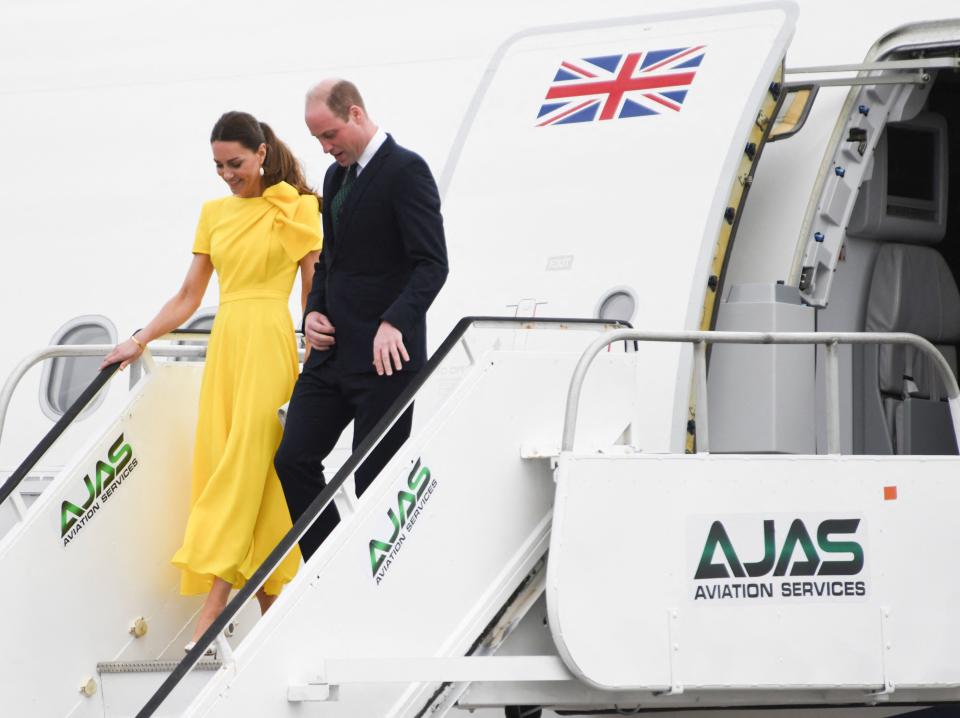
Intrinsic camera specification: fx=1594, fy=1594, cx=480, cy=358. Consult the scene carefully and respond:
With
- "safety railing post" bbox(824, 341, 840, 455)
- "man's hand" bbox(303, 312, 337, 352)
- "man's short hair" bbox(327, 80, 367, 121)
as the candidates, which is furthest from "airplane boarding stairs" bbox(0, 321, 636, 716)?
"man's short hair" bbox(327, 80, 367, 121)

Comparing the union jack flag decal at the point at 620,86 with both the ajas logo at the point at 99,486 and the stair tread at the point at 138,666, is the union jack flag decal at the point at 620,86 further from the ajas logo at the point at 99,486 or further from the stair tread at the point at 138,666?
the stair tread at the point at 138,666

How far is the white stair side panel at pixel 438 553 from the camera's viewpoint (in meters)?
4.65

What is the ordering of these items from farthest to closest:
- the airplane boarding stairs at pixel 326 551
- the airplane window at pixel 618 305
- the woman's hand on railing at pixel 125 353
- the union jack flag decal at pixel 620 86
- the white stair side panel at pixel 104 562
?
the union jack flag decal at pixel 620 86 → the airplane window at pixel 618 305 → the woman's hand on railing at pixel 125 353 → the white stair side panel at pixel 104 562 → the airplane boarding stairs at pixel 326 551

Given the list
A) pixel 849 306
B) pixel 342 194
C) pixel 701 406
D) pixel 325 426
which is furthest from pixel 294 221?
pixel 849 306

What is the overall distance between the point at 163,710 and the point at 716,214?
3073 millimetres

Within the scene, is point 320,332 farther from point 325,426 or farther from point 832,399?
point 832,399

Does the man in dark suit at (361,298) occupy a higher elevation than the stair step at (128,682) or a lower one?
higher

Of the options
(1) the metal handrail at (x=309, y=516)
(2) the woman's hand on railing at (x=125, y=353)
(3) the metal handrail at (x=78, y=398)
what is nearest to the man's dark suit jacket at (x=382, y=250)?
(1) the metal handrail at (x=309, y=516)

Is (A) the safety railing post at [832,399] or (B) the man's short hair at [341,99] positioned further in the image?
(A) the safety railing post at [832,399]

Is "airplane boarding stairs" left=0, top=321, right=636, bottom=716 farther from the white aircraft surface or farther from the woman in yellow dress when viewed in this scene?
the woman in yellow dress

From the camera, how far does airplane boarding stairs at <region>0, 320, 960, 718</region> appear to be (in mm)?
4711

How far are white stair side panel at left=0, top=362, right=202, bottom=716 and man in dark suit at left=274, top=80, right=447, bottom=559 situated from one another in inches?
37.0

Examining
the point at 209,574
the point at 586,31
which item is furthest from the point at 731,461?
the point at 586,31

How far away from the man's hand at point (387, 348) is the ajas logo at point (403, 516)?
1.06 ft
